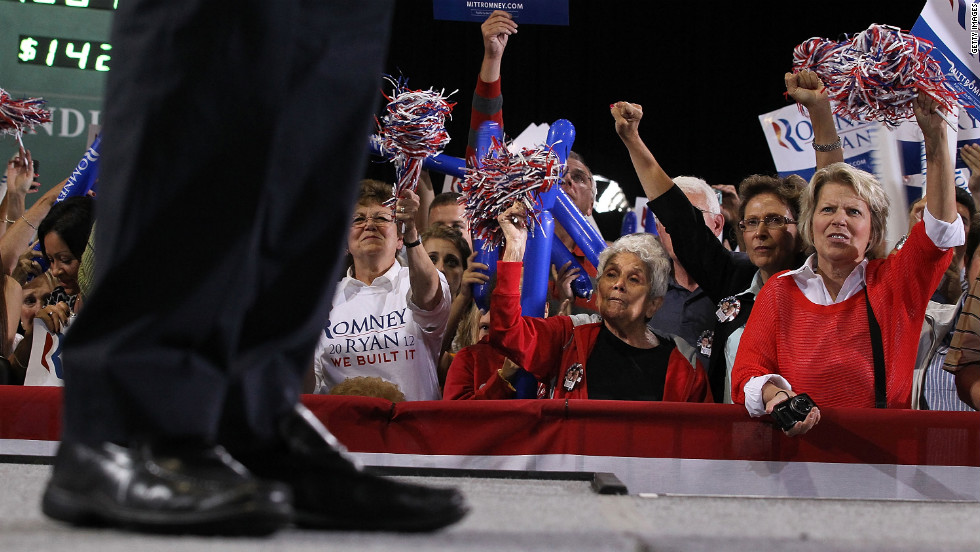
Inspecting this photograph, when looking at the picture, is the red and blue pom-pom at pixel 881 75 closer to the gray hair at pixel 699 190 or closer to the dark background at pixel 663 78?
the gray hair at pixel 699 190

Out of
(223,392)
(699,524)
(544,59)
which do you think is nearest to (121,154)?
(223,392)

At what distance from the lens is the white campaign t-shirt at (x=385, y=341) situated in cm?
292

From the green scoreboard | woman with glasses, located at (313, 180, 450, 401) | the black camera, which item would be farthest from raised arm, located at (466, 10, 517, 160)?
the green scoreboard

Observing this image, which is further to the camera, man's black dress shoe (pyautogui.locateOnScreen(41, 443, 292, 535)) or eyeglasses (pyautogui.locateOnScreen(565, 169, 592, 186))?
eyeglasses (pyautogui.locateOnScreen(565, 169, 592, 186))

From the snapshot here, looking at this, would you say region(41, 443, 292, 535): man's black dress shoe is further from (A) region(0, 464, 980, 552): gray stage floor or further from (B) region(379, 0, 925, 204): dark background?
(B) region(379, 0, 925, 204): dark background

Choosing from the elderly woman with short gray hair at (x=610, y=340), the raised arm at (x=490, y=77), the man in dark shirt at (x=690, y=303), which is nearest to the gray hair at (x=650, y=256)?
the elderly woman with short gray hair at (x=610, y=340)

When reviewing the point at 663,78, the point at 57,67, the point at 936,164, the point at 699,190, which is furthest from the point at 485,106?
the point at 57,67

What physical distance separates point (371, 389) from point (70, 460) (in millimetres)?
1996

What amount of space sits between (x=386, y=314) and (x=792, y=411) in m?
1.44

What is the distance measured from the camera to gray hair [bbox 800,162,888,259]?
2562 millimetres

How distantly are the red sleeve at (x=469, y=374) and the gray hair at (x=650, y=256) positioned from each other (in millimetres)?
506

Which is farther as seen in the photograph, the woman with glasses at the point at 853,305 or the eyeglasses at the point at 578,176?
the eyeglasses at the point at 578,176

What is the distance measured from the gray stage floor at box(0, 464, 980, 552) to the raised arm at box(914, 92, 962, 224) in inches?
58.5

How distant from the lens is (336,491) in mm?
788
